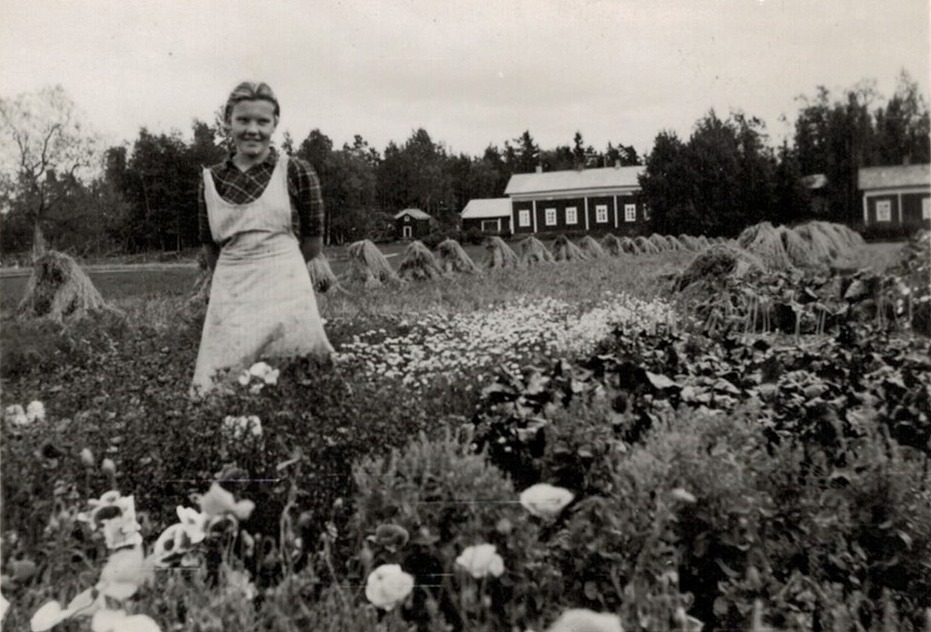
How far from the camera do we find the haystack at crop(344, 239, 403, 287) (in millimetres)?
3709

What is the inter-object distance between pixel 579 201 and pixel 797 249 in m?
1.17

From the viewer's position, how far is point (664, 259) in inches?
167

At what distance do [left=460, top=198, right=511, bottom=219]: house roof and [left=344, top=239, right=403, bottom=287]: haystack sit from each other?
499mm

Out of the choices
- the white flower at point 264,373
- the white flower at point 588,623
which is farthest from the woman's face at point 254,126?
the white flower at point 588,623

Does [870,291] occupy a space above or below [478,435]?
above

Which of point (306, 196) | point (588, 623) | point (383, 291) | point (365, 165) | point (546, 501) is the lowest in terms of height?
point (588, 623)

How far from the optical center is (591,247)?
167 inches

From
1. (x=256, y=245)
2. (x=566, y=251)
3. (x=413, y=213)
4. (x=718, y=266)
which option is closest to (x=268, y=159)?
(x=256, y=245)

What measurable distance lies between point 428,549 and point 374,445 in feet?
2.53

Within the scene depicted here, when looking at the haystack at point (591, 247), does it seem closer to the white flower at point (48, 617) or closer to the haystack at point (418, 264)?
the haystack at point (418, 264)

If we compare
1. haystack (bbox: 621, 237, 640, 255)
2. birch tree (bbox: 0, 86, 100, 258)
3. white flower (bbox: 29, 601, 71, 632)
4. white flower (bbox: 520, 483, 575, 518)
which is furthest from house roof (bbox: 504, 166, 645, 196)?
white flower (bbox: 29, 601, 71, 632)

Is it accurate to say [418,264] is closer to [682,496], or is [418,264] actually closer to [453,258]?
[453,258]

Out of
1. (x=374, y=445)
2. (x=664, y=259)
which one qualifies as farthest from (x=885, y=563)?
(x=664, y=259)

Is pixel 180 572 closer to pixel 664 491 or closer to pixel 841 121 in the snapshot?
pixel 664 491
